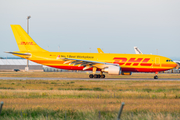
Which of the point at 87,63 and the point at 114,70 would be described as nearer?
the point at 114,70

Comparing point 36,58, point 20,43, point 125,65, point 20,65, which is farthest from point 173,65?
point 20,65

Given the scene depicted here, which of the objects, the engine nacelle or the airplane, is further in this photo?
the airplane

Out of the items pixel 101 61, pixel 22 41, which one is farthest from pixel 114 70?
pixel 22 41

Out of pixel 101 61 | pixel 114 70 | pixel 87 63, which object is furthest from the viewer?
pixel 101 61

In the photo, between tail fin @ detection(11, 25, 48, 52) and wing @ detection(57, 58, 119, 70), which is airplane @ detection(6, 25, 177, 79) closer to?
wing @ detection(57, 58, 119, 70)

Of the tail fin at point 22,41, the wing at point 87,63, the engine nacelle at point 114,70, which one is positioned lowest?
the engine nacelle at point 114,70

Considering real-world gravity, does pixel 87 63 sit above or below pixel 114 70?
above

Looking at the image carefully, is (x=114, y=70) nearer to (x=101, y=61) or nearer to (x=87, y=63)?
(x=101, y=61)

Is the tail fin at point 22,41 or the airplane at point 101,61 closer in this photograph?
the airplane at point 101,61

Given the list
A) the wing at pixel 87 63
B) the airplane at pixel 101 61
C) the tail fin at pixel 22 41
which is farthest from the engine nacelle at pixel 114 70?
the tail fin at pixel 22 41

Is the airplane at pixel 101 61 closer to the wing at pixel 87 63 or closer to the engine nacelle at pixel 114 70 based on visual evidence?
the wing at pixel 87 63

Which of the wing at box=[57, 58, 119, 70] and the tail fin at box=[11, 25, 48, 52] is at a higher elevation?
the tail fin at box=[11, 25, 48, 52]

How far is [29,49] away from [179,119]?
3950 centimetres

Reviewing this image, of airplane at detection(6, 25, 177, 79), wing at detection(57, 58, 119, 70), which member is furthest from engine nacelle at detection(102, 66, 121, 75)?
wing at detection(57, 58, 119, 70)
